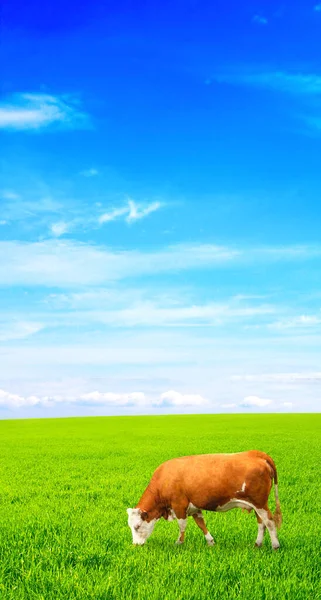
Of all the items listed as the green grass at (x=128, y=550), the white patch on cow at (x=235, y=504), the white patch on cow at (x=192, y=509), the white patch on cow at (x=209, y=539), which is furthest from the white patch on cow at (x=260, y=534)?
the white patch on cow at (x=192, y=509)

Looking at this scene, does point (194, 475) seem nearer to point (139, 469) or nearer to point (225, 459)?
point (225, 459)

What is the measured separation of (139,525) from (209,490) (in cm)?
158

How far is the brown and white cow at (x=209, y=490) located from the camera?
9.53 meters

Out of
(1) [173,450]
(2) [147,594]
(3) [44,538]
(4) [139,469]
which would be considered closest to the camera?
(2) [147,594]

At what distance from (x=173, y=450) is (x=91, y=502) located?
14.9 meters

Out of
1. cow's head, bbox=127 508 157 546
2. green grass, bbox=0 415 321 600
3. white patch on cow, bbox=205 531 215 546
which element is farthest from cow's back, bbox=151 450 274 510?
green grass, bbox=0 415 321 600

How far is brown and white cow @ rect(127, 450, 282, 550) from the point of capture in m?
9.53

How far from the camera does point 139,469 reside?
24.2 metres

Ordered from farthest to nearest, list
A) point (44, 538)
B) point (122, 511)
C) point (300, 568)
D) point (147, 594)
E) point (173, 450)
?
point (173, 450) → point (122, 511) → point (44, 538) → point (300, 568) → point (147, 594)

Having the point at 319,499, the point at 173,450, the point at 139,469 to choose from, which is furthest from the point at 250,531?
the point at 173,450

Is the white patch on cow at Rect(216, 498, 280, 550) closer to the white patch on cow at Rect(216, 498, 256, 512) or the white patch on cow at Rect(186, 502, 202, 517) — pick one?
the white patch on cow at Rect(216, 498, 256, 512)

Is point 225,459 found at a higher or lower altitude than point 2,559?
higher

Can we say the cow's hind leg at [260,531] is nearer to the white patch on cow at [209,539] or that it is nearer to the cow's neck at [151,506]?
the white patch on cow at [209,539]

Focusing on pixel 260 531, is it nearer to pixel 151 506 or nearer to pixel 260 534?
pixel 260 534
